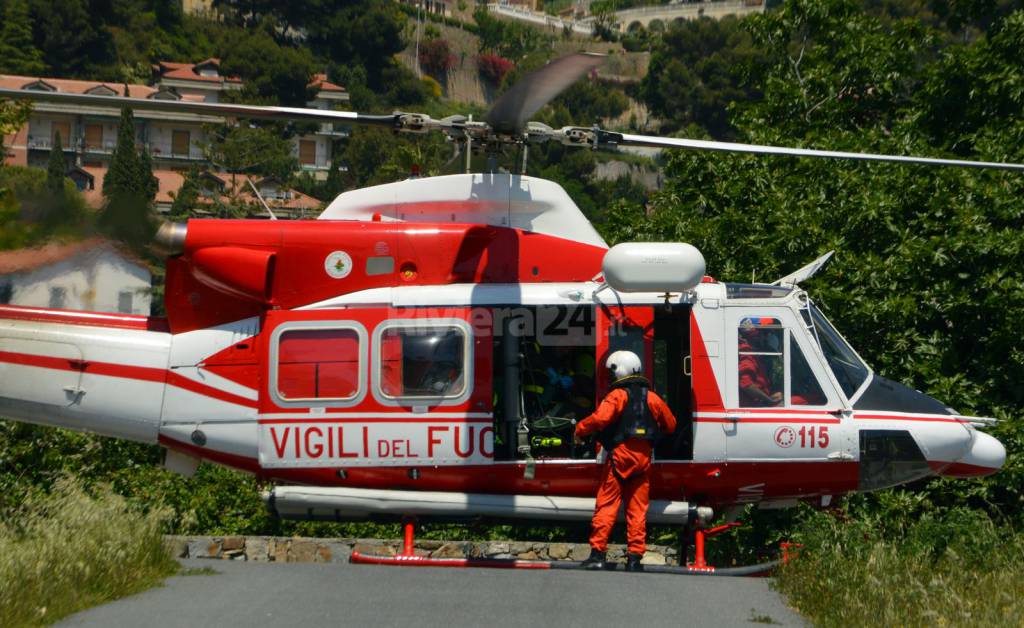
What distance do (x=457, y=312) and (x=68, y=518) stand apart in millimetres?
3485

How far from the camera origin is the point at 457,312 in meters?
10.3

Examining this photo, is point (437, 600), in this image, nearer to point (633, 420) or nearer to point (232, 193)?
point (633, 420)

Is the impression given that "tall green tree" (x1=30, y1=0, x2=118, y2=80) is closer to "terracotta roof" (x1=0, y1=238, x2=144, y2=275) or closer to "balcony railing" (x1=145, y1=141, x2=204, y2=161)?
"balcony railing" (x1=145, y1=141, x2=204, y2=161)

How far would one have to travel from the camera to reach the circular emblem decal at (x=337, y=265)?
10.4m

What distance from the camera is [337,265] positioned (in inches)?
408

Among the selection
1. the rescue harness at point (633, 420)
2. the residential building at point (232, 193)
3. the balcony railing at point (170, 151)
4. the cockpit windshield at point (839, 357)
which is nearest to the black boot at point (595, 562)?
the rescue harness at point (633, 420)

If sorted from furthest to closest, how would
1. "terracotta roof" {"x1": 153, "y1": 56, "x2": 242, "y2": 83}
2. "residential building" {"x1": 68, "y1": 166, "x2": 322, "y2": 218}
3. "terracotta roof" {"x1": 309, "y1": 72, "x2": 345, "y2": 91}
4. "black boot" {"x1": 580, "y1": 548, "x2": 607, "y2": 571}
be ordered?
"terracotta roof" {"x1": 309, "y1": 72, "x2": 345, "y2": 91}, "terracotta roof" {"x1": 153, "y1": 56, "x2": 242, "y2": 83}, "residential building" {"x1": 68, "y1": 166, "x2": 322, "y2": 218}, "black boot" {"x1": 580, "y1": 548, "x2": 607, "y2": 571}

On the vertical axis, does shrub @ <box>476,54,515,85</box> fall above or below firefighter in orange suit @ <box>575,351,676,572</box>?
above

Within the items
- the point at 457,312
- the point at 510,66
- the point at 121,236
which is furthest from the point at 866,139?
the point at 510,66

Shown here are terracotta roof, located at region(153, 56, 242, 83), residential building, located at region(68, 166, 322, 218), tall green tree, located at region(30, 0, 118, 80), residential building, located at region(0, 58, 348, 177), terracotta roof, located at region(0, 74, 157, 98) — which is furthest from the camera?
tall green tree, located at region(30, 0, 118, 80)

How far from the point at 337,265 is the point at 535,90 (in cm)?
290

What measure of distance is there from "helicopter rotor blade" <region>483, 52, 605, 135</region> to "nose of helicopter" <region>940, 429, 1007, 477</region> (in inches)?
187

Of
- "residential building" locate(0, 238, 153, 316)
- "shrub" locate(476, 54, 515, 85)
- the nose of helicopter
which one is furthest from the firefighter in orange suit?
"shrub" locate(476, 54, 515, 85)

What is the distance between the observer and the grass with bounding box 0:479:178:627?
7648mm
